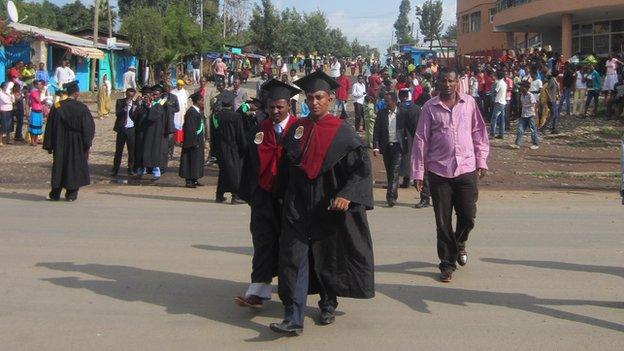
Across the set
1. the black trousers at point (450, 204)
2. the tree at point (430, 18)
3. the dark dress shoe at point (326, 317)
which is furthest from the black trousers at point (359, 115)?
the tree at point (430, 18)

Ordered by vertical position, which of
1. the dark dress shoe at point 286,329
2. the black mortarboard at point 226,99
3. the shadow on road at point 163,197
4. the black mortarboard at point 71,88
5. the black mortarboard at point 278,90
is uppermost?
the black mortarboard at point 71,88

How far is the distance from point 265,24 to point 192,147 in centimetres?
4299

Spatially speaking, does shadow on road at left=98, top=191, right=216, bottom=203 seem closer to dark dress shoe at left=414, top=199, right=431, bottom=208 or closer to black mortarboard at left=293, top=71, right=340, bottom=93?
dark dress shoe at left=414, top=199, right=431, bottom=208

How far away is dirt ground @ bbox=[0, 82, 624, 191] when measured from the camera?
51.2ft

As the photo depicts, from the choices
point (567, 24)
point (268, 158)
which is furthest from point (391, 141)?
point (567, 24)

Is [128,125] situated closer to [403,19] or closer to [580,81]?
[580,81]

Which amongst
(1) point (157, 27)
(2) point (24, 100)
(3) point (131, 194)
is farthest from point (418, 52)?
(3) point (131, 194)

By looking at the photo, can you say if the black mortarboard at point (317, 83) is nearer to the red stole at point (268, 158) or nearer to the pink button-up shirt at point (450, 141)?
the red stole at point (268, 158)

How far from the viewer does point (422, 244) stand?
9391mm

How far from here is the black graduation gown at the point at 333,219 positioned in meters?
5.83

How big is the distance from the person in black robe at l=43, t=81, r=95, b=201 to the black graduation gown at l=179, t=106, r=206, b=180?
92.1 inches

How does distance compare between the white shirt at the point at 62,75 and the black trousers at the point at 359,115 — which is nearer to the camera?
the black trousers at the point at 359,115

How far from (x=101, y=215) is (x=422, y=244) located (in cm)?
463

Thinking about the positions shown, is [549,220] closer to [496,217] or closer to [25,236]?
[496,217]
